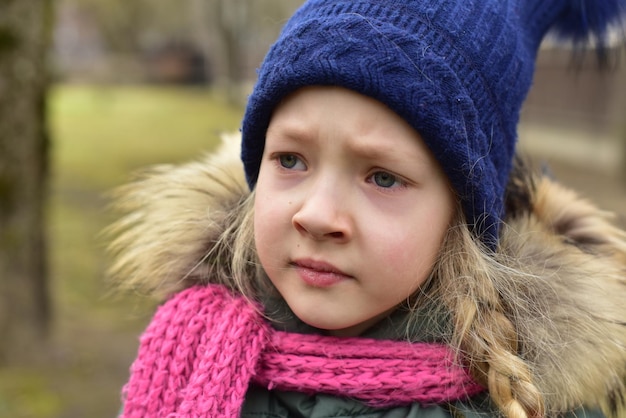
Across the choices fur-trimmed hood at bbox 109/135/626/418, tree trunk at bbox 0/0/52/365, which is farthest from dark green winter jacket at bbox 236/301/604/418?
tree trunk at bbox 0/0/52/365

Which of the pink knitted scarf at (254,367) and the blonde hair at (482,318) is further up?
the blonde hair at (482,318)

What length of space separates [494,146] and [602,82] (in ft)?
36.5

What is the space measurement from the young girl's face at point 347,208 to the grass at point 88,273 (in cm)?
67

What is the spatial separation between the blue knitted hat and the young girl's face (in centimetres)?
4

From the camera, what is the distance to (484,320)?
143 cm

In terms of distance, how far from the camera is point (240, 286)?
157 centimetres

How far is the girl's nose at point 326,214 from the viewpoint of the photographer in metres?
1.30

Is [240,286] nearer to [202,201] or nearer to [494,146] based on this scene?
[202,201]

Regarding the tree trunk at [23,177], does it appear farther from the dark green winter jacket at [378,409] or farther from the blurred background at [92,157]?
the dark green winter jacket at [378,409]

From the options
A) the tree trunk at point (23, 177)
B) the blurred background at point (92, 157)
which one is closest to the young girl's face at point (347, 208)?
the blurred background at point (92, 157)

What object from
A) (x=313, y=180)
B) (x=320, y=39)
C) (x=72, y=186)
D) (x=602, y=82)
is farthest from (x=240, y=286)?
(x=602, y=82)

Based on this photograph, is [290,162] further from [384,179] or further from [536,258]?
[536,258]

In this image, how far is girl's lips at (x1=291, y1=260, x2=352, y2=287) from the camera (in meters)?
1.36

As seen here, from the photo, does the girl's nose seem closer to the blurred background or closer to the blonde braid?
the blonde braid
